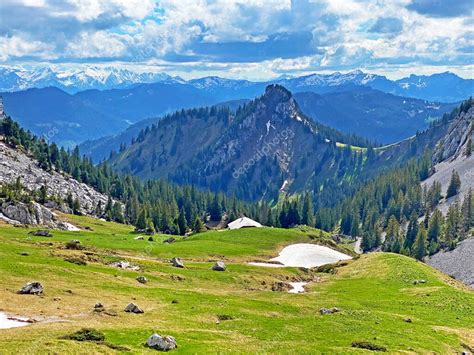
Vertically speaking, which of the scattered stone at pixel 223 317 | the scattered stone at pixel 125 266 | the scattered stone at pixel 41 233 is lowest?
the scattered stone at pixel 41 233

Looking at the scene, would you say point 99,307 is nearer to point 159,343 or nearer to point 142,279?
point 159,343

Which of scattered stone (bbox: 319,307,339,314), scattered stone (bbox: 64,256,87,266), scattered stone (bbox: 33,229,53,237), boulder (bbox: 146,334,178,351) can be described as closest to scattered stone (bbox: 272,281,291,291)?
scattered stone (bbox: 319,307,339,314)

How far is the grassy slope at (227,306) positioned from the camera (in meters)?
44.3

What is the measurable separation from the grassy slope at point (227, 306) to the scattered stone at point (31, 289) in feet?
3.42

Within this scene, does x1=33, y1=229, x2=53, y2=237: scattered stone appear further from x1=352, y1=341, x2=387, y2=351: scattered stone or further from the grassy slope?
x1=352, y1=341, x2=387, y2=351: scattered stone

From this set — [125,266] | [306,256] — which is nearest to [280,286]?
[125,266]

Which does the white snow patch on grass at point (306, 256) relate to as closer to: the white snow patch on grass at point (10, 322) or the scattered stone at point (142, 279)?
the scattered stone at point (142, 279)

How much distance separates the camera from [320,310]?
63.2 metres

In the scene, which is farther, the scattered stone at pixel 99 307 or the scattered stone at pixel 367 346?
the scattered stone at pixel 99 307

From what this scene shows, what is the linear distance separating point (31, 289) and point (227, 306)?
841 inches

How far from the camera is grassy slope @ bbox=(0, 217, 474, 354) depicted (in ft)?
145

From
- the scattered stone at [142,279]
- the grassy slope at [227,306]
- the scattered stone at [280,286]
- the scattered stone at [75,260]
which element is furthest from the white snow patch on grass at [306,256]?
the scattered stone at [75,260]

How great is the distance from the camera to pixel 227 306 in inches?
2355

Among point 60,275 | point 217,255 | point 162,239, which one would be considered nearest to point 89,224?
point 162,239
